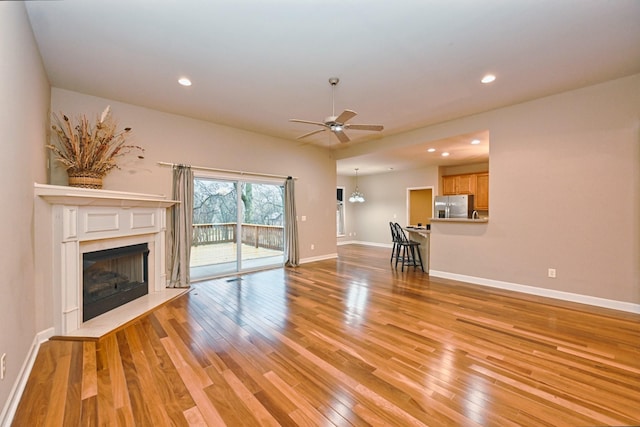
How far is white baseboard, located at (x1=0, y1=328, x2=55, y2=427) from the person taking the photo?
164 centimetres

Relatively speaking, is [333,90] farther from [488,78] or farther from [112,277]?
[112,277]

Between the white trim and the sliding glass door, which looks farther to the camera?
the white trim

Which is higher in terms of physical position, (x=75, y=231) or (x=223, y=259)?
(x=75, y=231)

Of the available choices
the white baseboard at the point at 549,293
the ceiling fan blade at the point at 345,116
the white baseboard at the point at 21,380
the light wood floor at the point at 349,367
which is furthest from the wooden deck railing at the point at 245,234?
the white baseboard at the point at 549,293

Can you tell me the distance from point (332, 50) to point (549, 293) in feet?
15.0

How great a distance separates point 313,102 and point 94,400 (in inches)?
158

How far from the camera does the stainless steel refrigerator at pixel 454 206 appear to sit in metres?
6.84

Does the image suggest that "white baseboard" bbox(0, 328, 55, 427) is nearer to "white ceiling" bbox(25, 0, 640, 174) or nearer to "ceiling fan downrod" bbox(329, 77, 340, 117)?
"white ceiling" bbox(25, 0, 640, 174)

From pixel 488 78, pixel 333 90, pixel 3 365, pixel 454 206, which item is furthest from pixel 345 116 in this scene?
pixel 454 206

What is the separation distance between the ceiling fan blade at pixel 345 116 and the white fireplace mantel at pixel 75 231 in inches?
112

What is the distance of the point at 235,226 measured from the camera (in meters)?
5.48

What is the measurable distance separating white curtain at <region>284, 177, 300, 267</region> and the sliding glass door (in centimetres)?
16

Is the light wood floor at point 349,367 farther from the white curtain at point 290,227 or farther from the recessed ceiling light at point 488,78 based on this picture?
the recessed ceiling light at point 488,78

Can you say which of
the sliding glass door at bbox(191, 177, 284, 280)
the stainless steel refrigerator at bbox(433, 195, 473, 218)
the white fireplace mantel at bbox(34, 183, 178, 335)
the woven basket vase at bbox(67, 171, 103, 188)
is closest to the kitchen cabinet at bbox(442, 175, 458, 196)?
the stainless steel refrigerator at bbox(433, 195, 473, 218)
